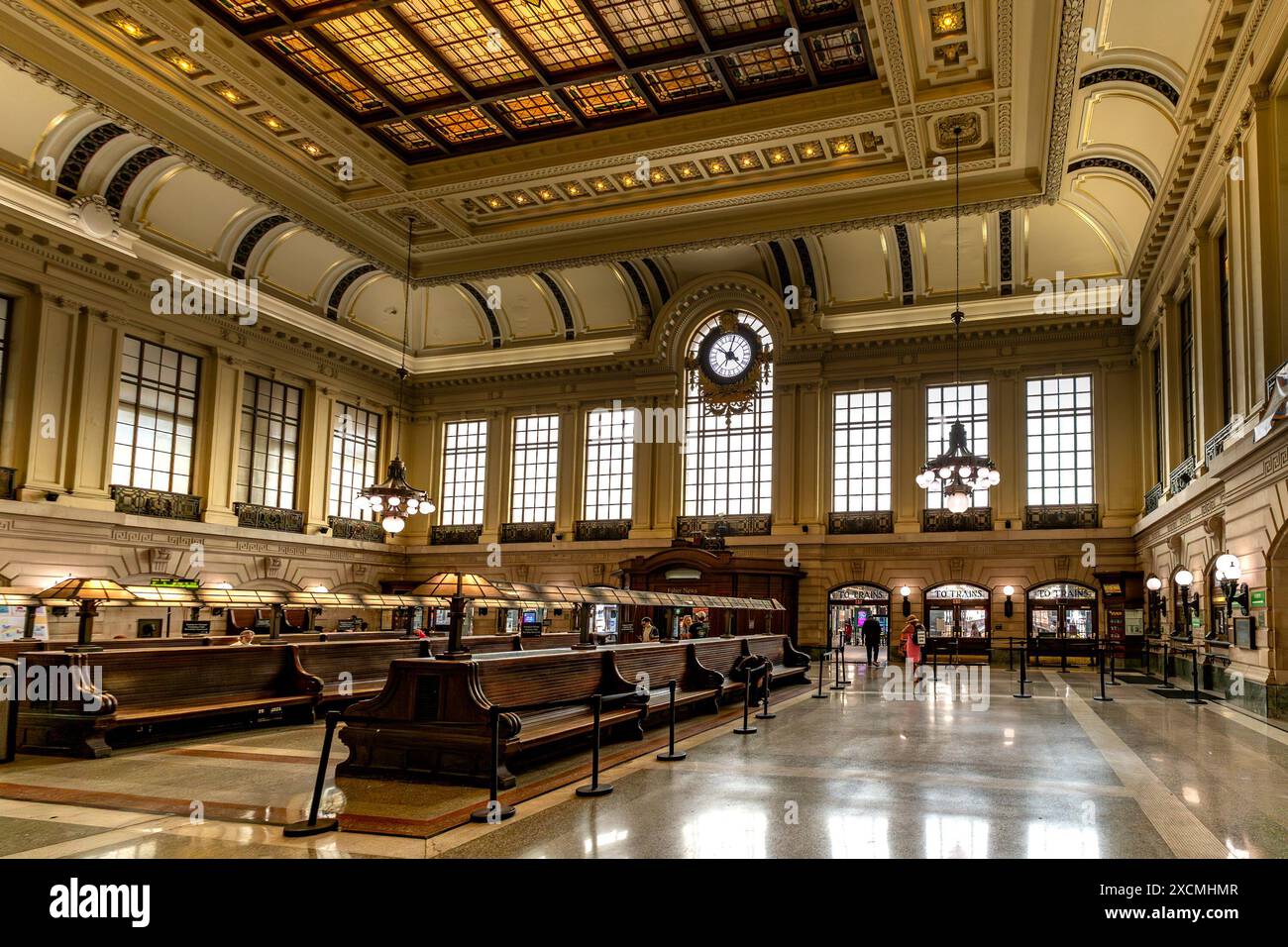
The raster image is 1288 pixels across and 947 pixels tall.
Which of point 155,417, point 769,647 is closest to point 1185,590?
point 769,647

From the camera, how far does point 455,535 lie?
90.8ft

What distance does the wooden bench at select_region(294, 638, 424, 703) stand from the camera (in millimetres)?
10914

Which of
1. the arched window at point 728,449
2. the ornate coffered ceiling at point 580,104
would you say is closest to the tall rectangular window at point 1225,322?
the ornate coffered ceiling at point 580,104

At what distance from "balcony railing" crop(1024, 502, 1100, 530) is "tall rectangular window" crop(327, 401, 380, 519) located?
17451 millimetres

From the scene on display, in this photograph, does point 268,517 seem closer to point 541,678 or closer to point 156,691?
point 156,691

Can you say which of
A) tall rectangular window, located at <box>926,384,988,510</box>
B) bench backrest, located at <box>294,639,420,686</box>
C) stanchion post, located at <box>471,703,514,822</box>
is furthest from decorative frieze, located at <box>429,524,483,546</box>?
stanchion post, located at <box>471,703,514,822</box>

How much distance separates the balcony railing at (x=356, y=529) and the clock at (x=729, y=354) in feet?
33.4

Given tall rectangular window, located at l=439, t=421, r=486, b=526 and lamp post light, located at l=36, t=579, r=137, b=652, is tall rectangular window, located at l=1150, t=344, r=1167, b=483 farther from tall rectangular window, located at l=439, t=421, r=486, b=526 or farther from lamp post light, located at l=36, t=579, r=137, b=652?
lamp post light, located at l=36, t=579, r=137, b=652

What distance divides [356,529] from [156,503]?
21.1 ft

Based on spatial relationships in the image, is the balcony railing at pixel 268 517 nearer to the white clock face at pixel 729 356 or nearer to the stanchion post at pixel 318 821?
the white clock face at pixel 729 356

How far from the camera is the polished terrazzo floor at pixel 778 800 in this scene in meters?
5.16
